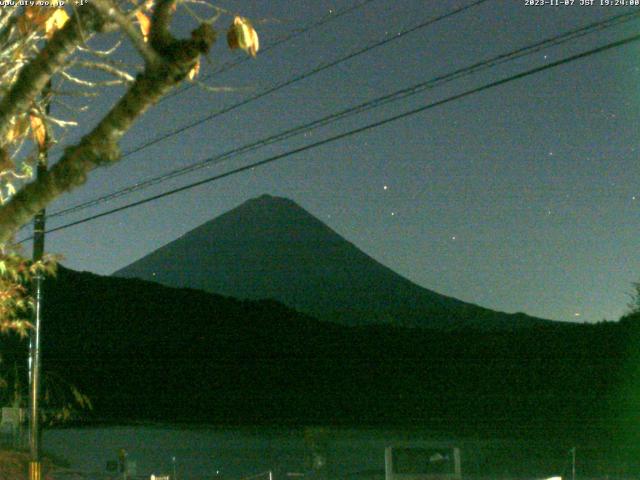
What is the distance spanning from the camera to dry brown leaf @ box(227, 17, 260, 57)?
5449 millimetres

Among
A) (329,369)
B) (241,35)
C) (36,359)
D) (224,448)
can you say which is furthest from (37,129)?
(329,369)

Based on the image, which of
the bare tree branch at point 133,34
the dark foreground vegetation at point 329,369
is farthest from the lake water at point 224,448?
the bare tree branch at point 133,34

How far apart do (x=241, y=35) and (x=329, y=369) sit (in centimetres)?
7771

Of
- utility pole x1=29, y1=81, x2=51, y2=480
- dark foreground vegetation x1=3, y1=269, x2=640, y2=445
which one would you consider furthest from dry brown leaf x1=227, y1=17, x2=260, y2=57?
dark foreground vegetation x1=3, y1=269, x2=640, y2=445

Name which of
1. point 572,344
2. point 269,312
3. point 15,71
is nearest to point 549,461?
point 572,344

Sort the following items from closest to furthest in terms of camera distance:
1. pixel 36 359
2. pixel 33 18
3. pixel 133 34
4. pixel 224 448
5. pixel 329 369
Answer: pixel 133 34 < pixel 33 18 < pixel 36 359 < pixel 224 448 < pixel 329 369

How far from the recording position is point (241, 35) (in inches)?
215

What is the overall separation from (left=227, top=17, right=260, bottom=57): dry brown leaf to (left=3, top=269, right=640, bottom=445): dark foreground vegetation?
143 ft

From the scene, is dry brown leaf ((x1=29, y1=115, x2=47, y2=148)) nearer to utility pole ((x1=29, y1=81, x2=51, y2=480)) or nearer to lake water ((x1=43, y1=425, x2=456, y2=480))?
utility pole ((x1=29, y1=81, x2=51, y2=480))

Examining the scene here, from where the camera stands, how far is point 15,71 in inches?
305

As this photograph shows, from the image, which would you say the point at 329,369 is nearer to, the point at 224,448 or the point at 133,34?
the point at 224,448

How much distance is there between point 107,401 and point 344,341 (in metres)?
27.2

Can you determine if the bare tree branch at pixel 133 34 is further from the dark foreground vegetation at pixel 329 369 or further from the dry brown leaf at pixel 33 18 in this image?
the dark foreground vegetation at pixel 329 369

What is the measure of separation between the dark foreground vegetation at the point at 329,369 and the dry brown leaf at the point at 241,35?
143ft
